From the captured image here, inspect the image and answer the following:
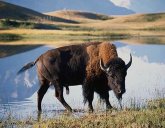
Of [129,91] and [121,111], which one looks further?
[129,91]

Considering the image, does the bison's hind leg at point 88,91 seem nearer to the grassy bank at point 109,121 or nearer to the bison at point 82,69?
the bison at point 82,69

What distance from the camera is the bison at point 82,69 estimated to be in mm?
14570

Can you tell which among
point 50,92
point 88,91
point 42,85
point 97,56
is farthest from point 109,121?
point 50,92

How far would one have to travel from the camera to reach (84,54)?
49.5 ft

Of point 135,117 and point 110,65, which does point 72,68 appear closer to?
point 110,65

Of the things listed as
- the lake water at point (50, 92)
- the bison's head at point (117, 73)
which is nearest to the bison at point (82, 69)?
the bison's head at point (117, 73)

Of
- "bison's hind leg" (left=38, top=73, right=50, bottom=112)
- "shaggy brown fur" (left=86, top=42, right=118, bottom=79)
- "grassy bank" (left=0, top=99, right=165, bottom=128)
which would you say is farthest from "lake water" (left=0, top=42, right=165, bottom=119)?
"shaggy brown fur" (left=86, top=42, right=118, bottom=79)

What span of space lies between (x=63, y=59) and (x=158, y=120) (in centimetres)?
492

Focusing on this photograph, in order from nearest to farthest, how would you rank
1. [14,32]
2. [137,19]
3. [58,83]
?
[58,83] < [14,32] < [137,19]

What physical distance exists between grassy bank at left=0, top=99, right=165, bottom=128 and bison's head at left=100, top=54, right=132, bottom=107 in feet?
3.05

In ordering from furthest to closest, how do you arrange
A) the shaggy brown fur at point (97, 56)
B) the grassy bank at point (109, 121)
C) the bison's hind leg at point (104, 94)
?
the bison's hind leg at point (104, 94) → the shaggy brown fur at point (97, 56) → the grassy bank at point (109, 121)

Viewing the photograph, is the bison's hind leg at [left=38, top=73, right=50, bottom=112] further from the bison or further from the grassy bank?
the grassy bank

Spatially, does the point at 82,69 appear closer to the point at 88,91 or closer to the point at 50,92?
the point at 88,91

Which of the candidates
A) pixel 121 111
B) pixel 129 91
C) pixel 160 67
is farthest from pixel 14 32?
pixel 121 111
